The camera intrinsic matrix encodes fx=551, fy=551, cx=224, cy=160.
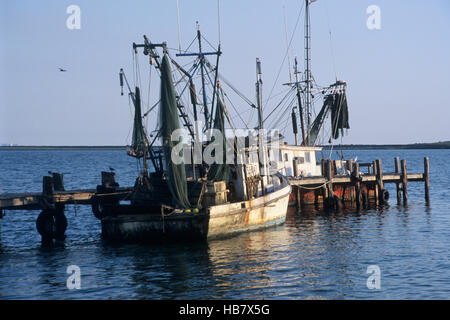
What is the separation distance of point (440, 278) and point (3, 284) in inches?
658

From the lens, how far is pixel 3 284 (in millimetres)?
21172

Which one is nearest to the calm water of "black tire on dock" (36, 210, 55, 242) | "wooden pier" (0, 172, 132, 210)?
"black tire on dock" (36, 210, 55, 242)

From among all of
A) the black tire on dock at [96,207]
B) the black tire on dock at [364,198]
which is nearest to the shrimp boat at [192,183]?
the black tire on dock at [96,207]

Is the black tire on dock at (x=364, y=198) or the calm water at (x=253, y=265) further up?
the black tire on dock at (x=364, y=198)

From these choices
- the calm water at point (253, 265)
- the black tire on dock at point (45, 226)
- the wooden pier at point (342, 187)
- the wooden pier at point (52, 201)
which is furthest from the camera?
the wooden pier at point (342, 187)

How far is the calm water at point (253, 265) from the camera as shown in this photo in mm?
19547

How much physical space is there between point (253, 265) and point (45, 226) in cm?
1394

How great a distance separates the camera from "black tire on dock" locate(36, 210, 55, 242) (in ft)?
102

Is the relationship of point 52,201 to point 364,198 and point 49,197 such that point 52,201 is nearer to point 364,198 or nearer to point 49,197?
point 49,197

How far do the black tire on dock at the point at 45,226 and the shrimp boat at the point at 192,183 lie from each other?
2.98 metres

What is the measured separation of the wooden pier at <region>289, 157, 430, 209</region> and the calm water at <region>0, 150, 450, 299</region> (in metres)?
7.96

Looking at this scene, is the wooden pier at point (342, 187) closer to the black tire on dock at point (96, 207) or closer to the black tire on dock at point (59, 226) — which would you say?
the black tire on dock at point (96, 207)

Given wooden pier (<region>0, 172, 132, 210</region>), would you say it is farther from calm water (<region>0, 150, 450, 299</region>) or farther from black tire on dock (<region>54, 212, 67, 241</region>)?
calm water (<region>0, 150, 450, 299</region>)

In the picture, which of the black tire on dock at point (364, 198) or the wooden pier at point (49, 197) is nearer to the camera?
the wooden pier at point (49, 197)
